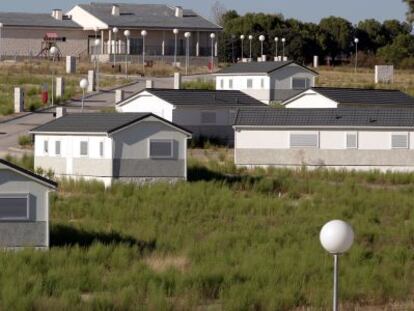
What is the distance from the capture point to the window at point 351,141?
50500 millimetres

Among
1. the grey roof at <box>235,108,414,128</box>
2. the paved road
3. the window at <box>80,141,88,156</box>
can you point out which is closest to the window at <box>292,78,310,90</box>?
the paved road

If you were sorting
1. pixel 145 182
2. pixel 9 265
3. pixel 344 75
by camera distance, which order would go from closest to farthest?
pixel 9 265
pixel 145 182
pixel 344 75

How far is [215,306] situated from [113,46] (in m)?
76.4

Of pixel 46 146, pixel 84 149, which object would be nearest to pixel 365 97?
pixel 46 146

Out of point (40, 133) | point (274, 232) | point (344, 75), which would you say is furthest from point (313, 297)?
point (344, 75)

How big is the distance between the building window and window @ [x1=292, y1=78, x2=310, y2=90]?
14.8 m

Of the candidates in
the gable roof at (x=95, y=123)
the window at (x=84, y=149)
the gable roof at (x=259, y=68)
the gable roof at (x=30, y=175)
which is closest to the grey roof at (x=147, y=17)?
the gable roof at (x=259, y=68)

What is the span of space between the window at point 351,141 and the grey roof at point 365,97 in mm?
10262

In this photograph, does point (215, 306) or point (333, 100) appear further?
point (333, 100)

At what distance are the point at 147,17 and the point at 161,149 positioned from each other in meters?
62.0

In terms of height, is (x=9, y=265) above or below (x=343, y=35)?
below

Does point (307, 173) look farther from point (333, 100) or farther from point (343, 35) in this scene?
point (343, 35)

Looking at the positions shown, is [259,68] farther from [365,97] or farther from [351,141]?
[351,141]

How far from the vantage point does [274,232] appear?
34.2 meters
